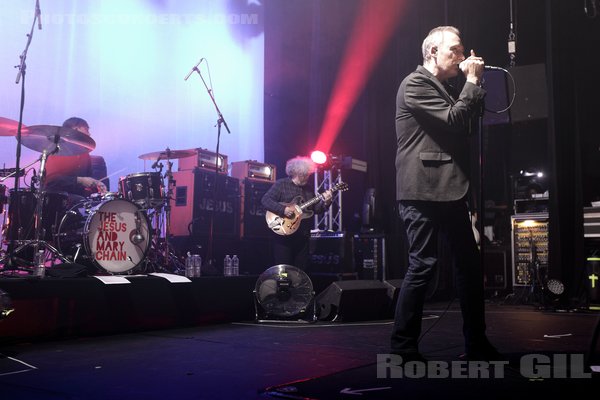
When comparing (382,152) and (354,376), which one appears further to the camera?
(382,152)

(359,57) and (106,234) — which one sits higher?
(359,57)

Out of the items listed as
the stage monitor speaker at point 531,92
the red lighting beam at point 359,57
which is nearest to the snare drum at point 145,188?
the red lighting beam at point 359,57

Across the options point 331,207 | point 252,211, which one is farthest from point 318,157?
point 252,211

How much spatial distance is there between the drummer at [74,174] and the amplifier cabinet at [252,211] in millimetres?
1993

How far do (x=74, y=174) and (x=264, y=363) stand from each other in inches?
190

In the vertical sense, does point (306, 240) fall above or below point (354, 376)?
above

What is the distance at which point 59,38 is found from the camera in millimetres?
7730

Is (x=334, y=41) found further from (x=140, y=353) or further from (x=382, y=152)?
(x=140, y=353)

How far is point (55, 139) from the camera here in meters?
5.38

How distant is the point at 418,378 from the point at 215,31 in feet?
24.4

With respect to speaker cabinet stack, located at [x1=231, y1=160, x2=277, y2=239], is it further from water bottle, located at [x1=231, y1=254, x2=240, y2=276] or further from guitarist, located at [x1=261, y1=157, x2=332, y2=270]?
guitarist, located at [x1=261, y1=157, x2=332, y2=270]

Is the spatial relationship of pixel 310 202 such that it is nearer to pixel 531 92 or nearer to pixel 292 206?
pixel 292 206

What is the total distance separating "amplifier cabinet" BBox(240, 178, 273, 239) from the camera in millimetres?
8180

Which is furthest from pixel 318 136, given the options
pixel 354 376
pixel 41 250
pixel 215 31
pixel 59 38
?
pixel 354 376
